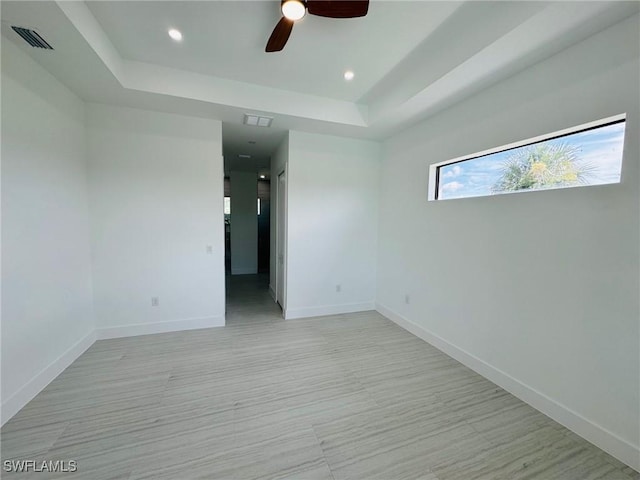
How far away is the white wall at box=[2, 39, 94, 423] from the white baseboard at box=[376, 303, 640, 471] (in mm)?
3818

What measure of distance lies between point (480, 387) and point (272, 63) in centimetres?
365

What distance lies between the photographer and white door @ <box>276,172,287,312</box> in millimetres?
3848

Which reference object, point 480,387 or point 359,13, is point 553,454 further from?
point 359,13

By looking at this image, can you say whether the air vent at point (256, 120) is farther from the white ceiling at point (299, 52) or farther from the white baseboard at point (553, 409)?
the white baseboard at point (553, 409)

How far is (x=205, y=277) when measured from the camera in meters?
3.39

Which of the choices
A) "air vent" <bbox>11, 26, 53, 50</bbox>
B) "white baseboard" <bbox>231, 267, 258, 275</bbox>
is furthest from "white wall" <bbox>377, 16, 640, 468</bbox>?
"white baseboard" <bbox>231, 267, 258, 275</bbox>

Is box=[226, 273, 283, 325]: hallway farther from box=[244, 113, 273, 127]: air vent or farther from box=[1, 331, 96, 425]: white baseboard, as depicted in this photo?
box=[244, 113, 273, 127]: air vent

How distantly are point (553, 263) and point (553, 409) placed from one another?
1.11 meters

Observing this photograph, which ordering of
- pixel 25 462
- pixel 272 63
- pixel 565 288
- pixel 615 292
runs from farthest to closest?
pixel 272 63 < pixel 565 288 < pixel 615 292 < pixel 25 462

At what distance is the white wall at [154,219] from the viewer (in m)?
2.95

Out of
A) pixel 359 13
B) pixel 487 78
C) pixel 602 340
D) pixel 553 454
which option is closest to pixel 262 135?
pixel 359 13

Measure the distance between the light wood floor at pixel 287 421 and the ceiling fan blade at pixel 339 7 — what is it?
281 cm

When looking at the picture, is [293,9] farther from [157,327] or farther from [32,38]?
[157,327]

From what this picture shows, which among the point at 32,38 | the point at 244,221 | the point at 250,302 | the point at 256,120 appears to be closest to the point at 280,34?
the point at 256,120
